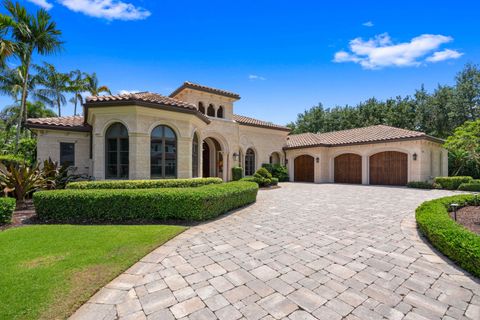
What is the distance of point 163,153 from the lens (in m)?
10.8

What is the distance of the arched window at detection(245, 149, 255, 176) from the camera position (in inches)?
898

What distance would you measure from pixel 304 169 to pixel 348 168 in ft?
13.4

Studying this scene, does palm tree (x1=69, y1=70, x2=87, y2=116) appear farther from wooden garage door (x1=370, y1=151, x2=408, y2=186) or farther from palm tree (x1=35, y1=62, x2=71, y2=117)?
wooden garage door (x1=370, y1=151, x2=408, y2=186)

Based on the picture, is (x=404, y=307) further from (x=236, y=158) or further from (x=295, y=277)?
(x=236, y=158)

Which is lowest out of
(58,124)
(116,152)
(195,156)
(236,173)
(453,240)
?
(453,240)

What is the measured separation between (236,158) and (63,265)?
16516mm

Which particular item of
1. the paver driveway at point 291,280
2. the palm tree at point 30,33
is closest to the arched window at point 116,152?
the paver driveway at point 291,280

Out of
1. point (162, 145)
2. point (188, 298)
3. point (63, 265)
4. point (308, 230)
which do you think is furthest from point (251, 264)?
point (162, 145)

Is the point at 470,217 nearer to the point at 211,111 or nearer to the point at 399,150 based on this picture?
the point at 399,150

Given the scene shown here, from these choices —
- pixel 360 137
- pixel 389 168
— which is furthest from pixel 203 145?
pixel 389 168

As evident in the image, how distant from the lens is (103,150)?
10.5 m

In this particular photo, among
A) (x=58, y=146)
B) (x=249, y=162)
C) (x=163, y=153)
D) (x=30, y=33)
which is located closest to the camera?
(x=163, y=153)

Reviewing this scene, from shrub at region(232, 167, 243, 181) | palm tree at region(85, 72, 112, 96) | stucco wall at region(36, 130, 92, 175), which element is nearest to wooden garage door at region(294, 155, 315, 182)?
shrub at region(232, 167, 243, 181)

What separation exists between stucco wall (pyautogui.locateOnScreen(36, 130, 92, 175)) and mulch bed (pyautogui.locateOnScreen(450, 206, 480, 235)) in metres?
15.9
